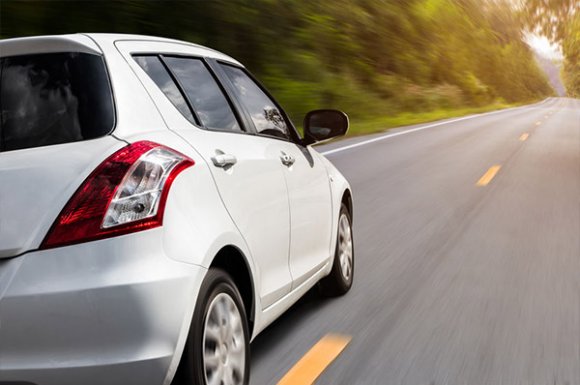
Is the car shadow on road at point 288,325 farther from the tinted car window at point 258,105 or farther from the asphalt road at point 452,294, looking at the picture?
the tinted car window at point 258,105

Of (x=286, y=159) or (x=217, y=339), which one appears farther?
(x=286, y=159)

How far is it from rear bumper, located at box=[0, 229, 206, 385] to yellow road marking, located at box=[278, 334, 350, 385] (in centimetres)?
121

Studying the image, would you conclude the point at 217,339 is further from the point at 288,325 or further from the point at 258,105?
the point at 258,105

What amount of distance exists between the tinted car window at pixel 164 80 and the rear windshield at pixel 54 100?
0.28 m

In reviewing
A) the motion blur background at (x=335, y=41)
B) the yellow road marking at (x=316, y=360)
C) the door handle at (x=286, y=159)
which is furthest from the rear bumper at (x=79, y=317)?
the motion blur background at (x=335, y=41)

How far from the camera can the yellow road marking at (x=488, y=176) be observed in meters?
11.4

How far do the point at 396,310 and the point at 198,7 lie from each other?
53.2ft

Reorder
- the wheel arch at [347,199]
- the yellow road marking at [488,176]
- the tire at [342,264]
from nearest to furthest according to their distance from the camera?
the tire at [342,264] < the wheel arch at [347,199] < the yellow road marking at [488,176]

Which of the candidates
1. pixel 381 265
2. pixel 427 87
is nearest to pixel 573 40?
pixel 427 87

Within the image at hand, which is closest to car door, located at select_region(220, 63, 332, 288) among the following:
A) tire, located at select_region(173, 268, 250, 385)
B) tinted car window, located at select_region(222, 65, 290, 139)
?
tinted car window, located at select_region(222, 65, 290, 139)

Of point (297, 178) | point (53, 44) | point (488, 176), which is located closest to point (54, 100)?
point (53, 44)

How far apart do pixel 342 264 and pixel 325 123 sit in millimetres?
1002

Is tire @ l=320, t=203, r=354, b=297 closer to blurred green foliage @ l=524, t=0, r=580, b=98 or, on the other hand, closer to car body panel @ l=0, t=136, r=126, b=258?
car body panel @ l=0, t=136, r=126, b=258

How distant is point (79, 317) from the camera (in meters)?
2.62
